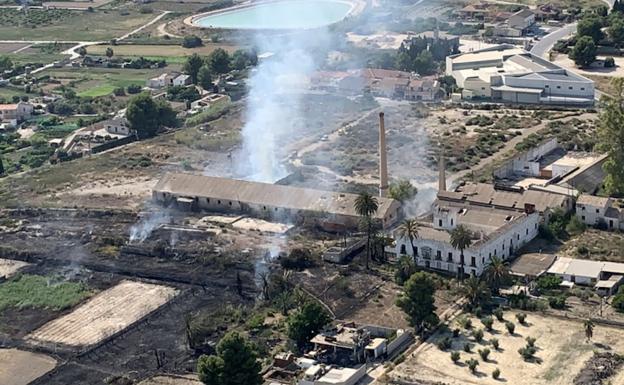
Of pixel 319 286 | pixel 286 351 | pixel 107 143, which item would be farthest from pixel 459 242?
pixel 107 143

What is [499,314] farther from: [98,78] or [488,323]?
[98,78]

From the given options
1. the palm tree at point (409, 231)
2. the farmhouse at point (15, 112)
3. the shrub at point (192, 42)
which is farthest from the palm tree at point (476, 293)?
the shrub at point (192, 42)

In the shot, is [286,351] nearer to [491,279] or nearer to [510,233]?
[491,279]

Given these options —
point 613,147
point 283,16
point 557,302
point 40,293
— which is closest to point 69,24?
point 283,16

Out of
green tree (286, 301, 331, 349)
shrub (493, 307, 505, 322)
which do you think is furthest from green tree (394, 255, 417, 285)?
green tree (286, 301, 331, 349)

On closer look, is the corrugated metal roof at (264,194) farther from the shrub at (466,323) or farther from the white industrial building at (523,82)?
the white industrial building at (523,82)
